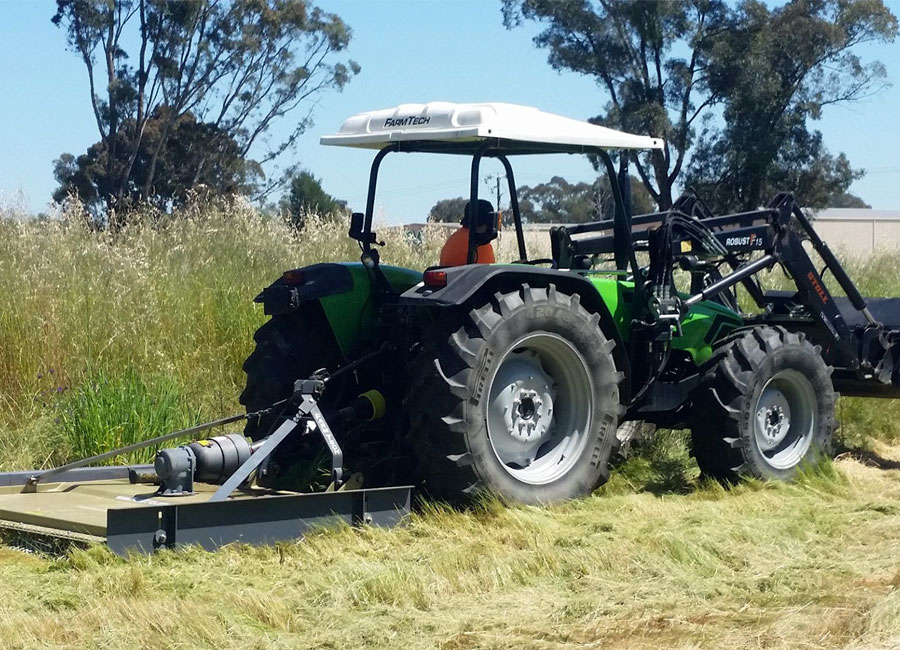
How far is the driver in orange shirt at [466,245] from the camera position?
Result: 684cm

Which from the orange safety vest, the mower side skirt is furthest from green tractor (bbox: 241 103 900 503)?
the mower side skirt

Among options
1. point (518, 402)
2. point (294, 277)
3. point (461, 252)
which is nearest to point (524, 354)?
point (518, 402)

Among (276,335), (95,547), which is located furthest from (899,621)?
(276,335)

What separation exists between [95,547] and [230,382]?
428 cm

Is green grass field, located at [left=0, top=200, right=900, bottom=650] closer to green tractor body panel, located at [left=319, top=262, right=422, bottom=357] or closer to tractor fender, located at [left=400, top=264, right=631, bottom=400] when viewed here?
tractor fender, located at [left=400, top=264, right=631, bottom=400]

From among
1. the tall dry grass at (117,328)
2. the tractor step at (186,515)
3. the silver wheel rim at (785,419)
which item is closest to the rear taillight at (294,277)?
the tractor step at (186,515)

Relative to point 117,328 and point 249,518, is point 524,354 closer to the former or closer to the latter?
point 249,518

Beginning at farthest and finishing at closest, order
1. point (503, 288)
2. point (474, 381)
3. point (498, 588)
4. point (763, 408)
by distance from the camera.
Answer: point (763, 408)
point (503, 288)
point (474, 381)
point (498, 588)

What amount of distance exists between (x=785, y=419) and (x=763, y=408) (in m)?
0.28

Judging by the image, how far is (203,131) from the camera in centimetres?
3042

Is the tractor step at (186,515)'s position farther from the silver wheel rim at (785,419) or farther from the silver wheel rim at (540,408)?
the silver wheel rim at (785,419)

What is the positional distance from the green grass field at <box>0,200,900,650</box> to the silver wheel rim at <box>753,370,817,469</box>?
0.81 feet

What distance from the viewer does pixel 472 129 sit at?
20.7ft

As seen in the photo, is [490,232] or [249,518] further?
[490,232]
